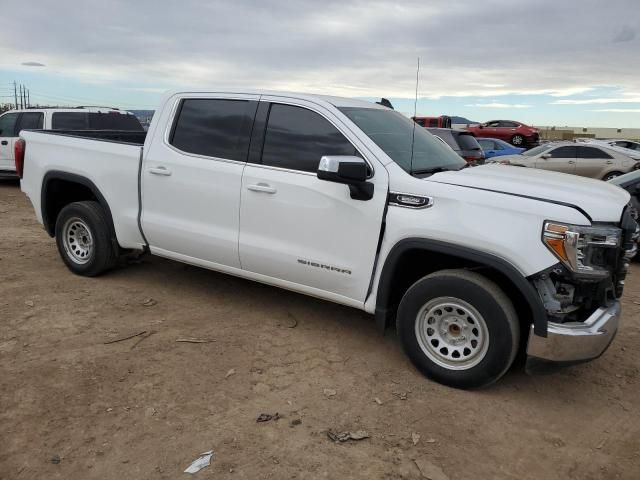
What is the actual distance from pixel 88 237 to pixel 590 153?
599 inches

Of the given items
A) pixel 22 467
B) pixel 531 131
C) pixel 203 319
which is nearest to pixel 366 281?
pixel 203 319

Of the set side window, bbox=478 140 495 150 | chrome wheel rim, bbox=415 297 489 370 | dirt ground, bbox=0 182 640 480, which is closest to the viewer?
dirt ground, bbox=0 182 640 480

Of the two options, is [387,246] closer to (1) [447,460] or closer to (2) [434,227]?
(2) [434,227]

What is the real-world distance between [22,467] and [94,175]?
313 cm

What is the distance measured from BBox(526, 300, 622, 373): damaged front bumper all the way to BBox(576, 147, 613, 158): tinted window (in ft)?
48.1

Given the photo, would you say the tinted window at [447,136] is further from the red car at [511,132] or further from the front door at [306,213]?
the red car at [511,132]

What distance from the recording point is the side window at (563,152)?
653 inches

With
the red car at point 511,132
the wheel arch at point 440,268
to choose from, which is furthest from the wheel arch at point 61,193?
the red car at point 511,132

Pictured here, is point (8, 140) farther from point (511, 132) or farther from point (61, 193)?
point (511, 132)

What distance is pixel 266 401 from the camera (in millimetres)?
3479

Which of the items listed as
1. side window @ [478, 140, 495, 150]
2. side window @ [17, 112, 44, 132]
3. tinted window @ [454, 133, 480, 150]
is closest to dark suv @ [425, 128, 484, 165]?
tinted window @ [454, 133, 480, 150]

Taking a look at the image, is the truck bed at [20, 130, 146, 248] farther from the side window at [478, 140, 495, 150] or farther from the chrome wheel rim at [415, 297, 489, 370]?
the side window at [478, 140, 495, 150]

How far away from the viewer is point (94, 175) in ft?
17.3

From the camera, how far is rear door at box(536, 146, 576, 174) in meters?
16.5
